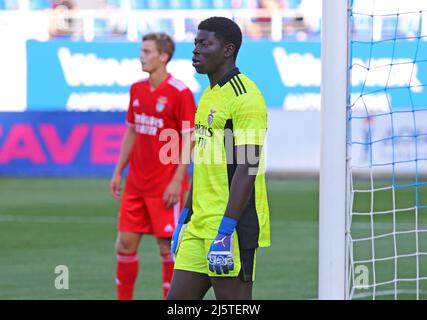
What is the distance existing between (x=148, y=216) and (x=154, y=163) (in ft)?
1.38

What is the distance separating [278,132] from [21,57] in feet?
25.9

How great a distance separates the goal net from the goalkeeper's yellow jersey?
49 centimetres

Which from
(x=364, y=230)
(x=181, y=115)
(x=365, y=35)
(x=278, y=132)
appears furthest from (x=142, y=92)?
(x=365, y=35)

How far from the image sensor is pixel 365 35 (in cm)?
2216

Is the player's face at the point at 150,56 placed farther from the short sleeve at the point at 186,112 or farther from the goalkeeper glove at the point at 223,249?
the goalkeeper glove at the point at 223,249

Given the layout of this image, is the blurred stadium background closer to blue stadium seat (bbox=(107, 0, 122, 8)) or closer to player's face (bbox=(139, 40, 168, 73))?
blue stadium seat (bbox=(107, 0, 122, 8))

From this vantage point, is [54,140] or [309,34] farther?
[309,34]

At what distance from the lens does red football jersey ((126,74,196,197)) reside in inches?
310

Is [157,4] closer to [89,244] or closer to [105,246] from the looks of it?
[89,244]

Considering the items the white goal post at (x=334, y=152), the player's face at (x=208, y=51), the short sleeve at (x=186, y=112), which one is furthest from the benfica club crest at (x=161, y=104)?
the white goal post at (x=334, y=152)

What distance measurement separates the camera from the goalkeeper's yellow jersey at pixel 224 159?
514 centimetres

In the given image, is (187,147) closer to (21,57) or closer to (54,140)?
(54,140)

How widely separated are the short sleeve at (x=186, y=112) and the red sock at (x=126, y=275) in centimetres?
108

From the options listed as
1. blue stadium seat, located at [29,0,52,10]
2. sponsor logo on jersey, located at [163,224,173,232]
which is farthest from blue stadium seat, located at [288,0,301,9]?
sponsor logo on jersey, located at [163,224,173,232]
